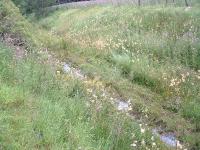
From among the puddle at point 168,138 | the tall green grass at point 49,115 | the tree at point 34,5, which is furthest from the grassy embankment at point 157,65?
the tree at point 34,5

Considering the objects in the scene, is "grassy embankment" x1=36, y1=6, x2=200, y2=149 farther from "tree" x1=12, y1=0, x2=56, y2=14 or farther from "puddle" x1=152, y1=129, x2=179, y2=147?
"tree" x1=12, y1=0, x2=56, y2=14

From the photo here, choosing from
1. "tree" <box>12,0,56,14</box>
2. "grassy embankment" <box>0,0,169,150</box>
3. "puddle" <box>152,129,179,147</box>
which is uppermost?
"grassy embankment" <box>0,0,169,150</box>

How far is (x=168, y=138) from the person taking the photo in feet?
27.3

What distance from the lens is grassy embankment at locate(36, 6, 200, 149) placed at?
30.9 ft

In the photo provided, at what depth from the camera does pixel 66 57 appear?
39.9 feet

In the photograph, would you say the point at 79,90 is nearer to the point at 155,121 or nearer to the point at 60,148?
the point at 155,121

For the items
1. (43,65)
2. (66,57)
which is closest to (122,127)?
A: (43,65)

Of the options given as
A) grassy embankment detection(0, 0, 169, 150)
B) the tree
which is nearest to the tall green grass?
grassy embankment detection(0, 0, 169, 150)

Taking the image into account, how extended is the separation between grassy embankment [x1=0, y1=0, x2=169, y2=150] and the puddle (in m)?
0.76

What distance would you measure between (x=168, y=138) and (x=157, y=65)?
433 cm

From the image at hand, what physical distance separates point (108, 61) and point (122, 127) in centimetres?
625

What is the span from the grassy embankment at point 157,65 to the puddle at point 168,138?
0.18 metres

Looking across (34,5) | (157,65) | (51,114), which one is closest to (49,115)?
(51,114)

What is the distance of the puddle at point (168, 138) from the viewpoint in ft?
25.8
